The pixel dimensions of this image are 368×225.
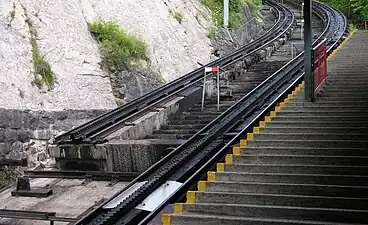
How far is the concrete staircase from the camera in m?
5.99

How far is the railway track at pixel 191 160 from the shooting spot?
7004 mm

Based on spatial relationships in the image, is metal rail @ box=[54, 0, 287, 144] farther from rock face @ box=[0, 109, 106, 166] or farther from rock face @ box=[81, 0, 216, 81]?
rock face @ box=[81, 0, 216, 81]

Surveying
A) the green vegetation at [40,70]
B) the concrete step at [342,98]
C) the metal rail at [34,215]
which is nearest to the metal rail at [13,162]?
the green vegetation at [40,70]

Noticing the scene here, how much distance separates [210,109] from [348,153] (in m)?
5.99

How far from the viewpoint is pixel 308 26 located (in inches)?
437

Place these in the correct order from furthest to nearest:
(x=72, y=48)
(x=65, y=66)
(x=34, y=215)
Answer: (x=72, y=48), (x=65, y=66), (x=34, y=215)

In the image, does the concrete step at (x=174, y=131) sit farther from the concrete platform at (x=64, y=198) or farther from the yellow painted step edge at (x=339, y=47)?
the yellow painted step edge at (x=339, y=47)

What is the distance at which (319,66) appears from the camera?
1203 centimetres

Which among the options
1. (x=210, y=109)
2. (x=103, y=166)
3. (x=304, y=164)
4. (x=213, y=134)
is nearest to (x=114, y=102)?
(x=210, y=109)

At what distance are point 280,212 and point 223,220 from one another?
2.23 ft

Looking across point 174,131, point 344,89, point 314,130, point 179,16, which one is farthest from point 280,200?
point 179,16

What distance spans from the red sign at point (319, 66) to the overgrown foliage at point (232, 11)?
1018 centimetres

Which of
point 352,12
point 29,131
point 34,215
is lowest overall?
point 34,215

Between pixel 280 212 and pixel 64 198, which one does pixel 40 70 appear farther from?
pixel 280 212
